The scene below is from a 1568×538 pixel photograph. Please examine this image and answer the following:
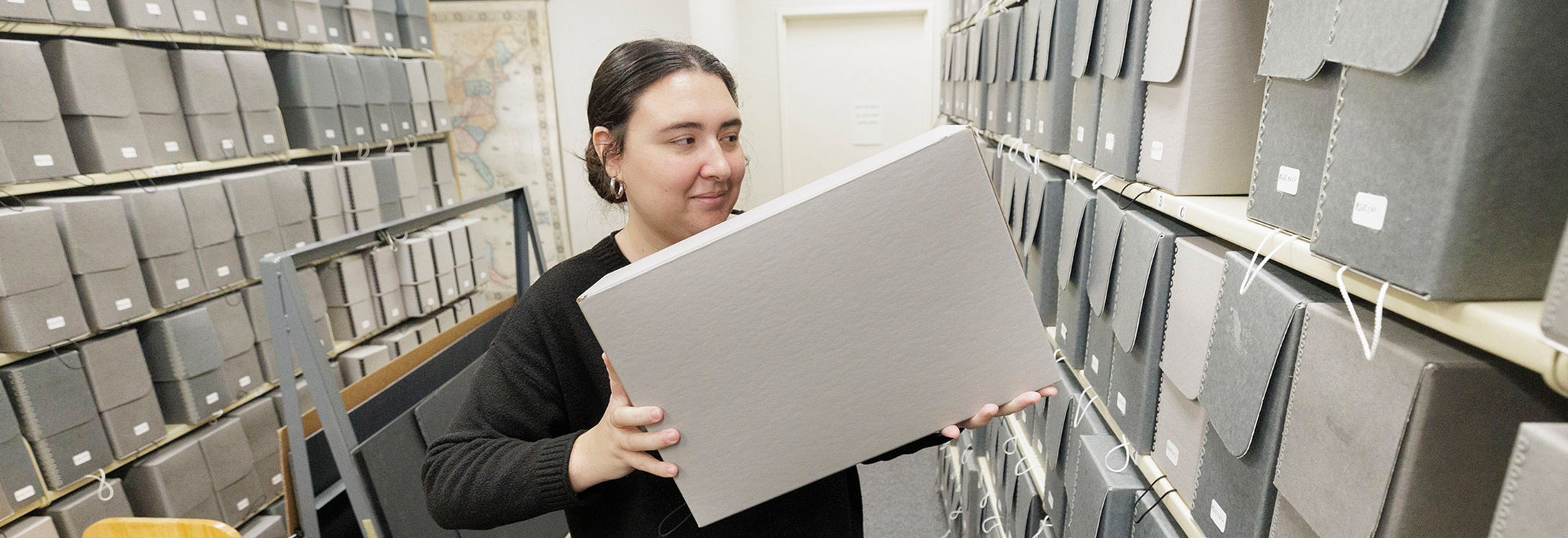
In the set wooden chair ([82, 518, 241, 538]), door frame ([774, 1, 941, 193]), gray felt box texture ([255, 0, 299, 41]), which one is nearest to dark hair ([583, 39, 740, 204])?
wooden chair ([82, 518, 241, 538])

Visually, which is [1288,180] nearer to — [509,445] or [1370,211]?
[1370,211]

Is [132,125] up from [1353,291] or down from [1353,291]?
up

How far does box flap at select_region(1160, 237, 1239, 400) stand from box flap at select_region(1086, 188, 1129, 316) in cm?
17

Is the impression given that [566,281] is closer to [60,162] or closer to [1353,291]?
[1353,291]

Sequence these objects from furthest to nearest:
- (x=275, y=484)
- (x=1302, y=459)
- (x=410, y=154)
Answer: (x=410, y=154) < (x=275, y=484) < (x=1302, y=459)

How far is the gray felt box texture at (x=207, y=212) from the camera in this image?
2.06 metres

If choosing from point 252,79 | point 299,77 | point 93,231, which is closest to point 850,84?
point 299,77

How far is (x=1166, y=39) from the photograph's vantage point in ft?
2.96

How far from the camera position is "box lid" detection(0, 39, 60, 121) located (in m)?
1.62

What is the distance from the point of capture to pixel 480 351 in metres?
2.20

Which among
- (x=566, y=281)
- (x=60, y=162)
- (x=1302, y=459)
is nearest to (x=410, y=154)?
(x=60, y=162)

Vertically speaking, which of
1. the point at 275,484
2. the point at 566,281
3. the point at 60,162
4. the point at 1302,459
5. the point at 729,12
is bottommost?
the point at 275,484

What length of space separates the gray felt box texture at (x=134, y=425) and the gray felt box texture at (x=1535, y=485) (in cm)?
260

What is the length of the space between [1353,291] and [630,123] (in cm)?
72
